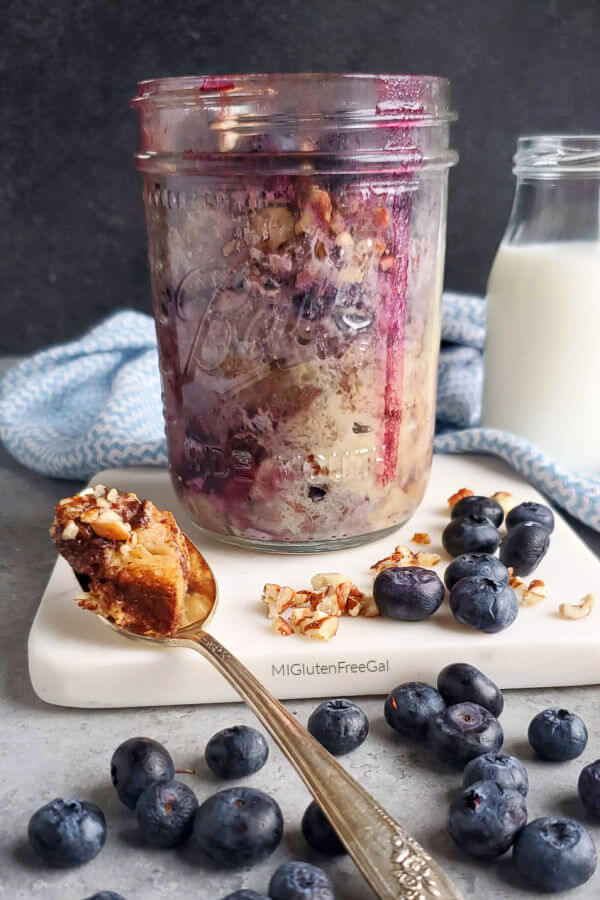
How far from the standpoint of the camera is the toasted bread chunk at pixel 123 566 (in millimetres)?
772

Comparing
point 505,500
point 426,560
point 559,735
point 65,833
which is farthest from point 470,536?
point 65,833

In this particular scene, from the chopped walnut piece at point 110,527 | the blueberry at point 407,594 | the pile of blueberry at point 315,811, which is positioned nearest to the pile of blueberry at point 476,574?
the blueberry at point 407,594

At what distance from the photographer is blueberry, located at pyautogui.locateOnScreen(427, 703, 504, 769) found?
673mm

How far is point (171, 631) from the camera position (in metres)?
0.78

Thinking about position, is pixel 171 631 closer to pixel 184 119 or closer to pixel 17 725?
pixel 17 725

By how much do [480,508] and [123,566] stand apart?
41cm

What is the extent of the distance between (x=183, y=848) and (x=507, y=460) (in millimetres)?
693

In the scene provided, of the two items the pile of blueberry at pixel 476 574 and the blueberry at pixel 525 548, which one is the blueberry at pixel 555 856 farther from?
the blueberry at pixel 525 548

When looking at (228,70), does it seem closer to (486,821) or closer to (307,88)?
(307,88)

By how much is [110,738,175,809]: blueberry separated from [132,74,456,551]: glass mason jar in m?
0.29

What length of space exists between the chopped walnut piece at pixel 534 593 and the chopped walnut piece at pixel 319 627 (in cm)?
18

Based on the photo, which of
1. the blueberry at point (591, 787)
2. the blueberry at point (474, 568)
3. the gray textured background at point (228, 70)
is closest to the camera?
the blueberry at point (591, 787)

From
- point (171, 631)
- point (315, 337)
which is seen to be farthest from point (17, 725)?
point (315, 337)

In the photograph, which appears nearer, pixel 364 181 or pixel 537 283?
pixel 364 181
